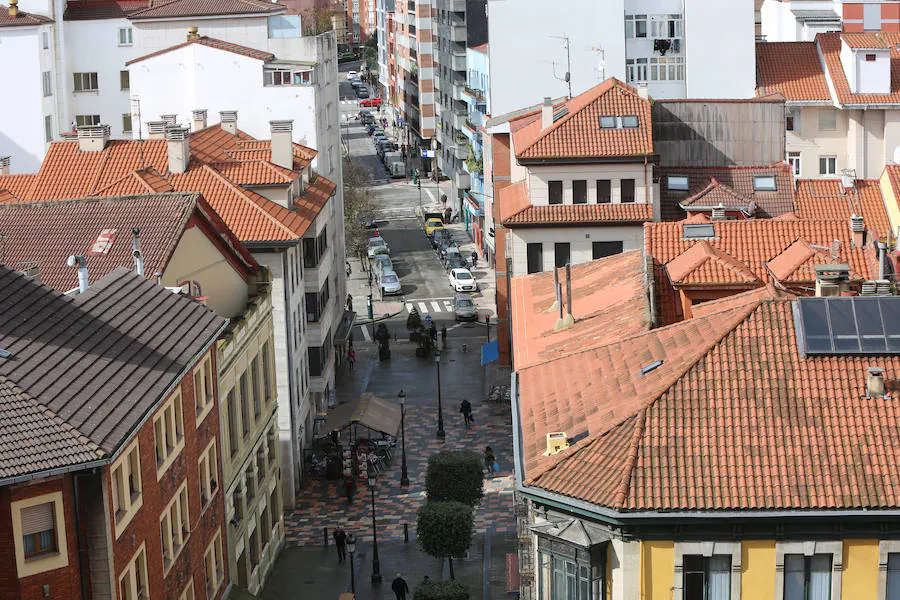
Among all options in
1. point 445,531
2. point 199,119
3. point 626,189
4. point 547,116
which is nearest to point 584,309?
point 445,531

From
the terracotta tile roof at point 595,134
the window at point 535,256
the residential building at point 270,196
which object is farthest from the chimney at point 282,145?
the window at point 535,256

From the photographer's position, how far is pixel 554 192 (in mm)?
76625

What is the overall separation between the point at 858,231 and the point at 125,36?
6786cm

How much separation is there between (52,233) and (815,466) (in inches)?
1125

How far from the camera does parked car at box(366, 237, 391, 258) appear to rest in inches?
5231

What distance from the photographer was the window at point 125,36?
112812 millimetres

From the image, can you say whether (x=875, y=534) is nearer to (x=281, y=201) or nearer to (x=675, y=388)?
(x=675, y=388)

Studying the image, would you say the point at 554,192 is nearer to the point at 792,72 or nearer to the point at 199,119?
the point at 199,119

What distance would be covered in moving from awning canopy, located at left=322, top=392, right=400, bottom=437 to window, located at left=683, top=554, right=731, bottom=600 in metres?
45.0

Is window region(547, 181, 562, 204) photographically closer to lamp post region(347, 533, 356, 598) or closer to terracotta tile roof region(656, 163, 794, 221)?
terracotta tile roof region(656, 163, 794, 221)

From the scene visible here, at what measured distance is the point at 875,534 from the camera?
1280 inches

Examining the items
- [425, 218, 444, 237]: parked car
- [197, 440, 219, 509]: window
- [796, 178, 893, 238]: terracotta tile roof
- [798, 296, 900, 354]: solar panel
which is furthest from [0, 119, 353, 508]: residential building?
[425, 218, 444, 237]: parked car

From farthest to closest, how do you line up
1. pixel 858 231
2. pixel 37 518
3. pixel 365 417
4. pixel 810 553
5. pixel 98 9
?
pixel 98 9 < pixel 365 417 < pixel 858 231 < pixel 37 518 < pixel 810 553

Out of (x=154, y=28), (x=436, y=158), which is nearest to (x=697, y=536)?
(x=154, y=28)
